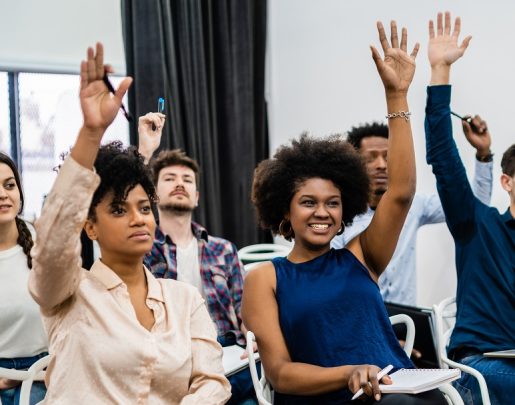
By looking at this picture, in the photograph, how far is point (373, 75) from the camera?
4000 mm

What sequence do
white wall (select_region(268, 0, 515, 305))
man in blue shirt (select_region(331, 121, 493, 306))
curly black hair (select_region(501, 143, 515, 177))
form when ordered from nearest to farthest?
curly black hair (select_region(501, 143, 515, 177)) < man in blue shirt (select_region(331, 121, 493, 306)) < white wall (select_region(268, 0, 515, 305))

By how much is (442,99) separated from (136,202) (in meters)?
1.13

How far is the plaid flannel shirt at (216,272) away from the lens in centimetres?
296

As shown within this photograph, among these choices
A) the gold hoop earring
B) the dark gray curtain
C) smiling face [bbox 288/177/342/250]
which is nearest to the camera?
smiling face [bbox 288/177/342/250]

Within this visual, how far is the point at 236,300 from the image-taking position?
3.04 meters

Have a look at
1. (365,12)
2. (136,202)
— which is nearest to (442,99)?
(136,202)

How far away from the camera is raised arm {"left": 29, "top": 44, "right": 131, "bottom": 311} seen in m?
1.33

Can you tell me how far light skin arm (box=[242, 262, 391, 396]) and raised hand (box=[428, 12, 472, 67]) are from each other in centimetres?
91

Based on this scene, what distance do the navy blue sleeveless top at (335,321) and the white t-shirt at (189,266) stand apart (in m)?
1.25

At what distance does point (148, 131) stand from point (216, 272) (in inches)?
39.0

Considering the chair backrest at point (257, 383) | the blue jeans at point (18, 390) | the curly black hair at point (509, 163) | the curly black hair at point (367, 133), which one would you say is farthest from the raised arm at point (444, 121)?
the blue jeans at point (18, 390)

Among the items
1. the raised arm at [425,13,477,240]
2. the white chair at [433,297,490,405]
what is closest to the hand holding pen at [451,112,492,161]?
the raised arm at [425,13,477,240]

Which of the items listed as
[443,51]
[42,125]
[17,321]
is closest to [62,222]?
[17,321]

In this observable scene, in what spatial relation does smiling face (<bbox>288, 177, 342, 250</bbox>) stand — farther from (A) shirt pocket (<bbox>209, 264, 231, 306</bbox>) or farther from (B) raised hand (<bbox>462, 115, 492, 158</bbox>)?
(A) shirt pocket (<bbox>209, 264, 231, 306</bbox>)
